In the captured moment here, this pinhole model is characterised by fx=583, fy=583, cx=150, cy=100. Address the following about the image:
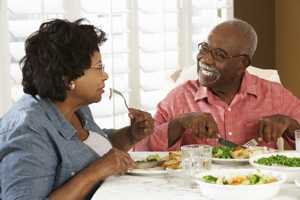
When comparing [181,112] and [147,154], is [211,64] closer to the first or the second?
[181,112]

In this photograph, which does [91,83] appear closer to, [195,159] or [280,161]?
[195,159]

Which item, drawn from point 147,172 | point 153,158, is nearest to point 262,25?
point 153,158

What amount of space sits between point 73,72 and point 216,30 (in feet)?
2.84

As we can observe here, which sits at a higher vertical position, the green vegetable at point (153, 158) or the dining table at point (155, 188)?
the green vegetable at point (153, 158)

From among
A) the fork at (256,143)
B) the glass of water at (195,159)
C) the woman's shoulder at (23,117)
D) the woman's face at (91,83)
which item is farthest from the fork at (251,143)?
the woman's shoulder at (23,117)

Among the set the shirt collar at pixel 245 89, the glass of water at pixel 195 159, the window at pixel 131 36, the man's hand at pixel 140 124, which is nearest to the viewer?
the glass of water at pixel 195 159

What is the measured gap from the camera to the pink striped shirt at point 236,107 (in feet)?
8.41

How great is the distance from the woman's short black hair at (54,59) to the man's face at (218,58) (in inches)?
28.5

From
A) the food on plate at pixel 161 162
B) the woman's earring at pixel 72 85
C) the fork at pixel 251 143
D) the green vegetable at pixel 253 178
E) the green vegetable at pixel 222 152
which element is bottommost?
the fork at pixel 251 143

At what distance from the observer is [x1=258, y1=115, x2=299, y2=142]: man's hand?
92.4 inches

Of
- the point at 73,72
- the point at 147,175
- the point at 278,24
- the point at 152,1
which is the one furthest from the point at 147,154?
the point at 278,24

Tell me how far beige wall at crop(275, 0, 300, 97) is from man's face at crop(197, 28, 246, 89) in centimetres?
145

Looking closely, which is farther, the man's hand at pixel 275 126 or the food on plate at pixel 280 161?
the man's hand at pixel 275 126

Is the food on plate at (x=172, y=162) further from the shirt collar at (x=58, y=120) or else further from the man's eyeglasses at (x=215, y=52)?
the man's eyeglasses at (x=215, y=52)
